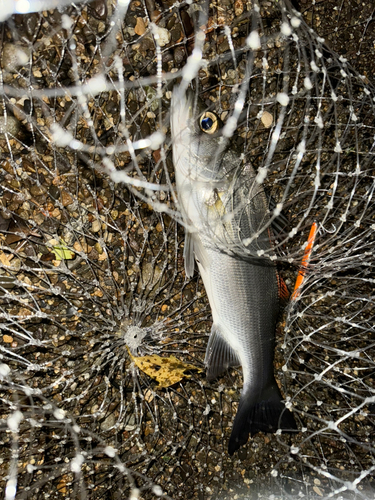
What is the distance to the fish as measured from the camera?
180 centimetres

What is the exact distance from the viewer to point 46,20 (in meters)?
1.87

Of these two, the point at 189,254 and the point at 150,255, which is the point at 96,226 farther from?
the point at 189,254

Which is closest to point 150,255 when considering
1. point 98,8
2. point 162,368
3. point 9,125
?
point 162,368

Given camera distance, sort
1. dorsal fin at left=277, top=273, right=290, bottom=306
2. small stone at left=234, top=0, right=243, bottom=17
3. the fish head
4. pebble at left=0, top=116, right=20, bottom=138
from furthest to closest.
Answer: small stone at left=234, top=0, right=243, bottom=17 < dorsal fin at left=277, top=273, right=290, bottom=306 < pebble at left=0, top=116, right=20, bottom=138 < the fish head

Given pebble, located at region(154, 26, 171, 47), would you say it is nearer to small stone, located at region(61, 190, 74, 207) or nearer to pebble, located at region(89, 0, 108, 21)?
pebble, located at region(89, 0, 108, 21)

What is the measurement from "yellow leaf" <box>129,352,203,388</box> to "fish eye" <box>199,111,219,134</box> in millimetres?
1150

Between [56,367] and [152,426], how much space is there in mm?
613

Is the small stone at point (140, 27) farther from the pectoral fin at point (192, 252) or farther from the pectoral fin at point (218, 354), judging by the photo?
the pectoral fin at point (218, 354)

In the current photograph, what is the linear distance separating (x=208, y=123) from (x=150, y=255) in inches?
30.3

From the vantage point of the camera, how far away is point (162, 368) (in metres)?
1.97

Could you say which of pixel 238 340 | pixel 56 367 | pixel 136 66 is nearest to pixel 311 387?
pixel 238 340

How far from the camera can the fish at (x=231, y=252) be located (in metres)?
1.80

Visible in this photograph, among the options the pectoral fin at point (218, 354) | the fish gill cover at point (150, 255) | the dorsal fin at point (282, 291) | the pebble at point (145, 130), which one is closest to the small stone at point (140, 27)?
the fish gill cover at point (150, 255)

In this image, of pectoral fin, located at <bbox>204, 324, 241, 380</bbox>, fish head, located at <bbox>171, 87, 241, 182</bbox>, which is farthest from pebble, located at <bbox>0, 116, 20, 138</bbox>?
pectoral fin, located at <bbox>204, 324, 241, 380</bbox>
